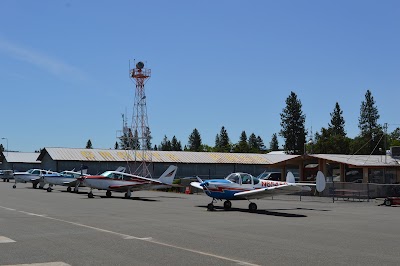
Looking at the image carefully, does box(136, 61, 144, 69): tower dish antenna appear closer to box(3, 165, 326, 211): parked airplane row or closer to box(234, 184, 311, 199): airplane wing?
box(3, 165, 326, 211): parked airplane row

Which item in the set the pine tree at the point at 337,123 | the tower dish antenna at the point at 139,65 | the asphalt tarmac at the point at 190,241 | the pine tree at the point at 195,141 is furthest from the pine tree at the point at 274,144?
the asphalt tarmac at the point at 190,241

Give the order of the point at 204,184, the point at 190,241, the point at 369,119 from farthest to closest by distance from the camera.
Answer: the point at 369,119, the point at 204,184, the point at 190,241

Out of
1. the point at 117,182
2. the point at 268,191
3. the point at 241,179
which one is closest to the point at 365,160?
the point at 241,179

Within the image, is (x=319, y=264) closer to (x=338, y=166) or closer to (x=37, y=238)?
(x=37, y=238)

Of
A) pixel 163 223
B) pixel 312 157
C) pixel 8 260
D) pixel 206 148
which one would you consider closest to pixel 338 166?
pixel 312 157

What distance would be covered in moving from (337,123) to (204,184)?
84052 millimetres

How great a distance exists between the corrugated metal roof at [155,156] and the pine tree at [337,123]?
64.6ft

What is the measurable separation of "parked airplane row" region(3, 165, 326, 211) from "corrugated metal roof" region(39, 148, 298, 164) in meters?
22.6

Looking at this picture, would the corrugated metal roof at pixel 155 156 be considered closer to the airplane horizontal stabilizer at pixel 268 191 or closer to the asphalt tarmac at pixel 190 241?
the airplane horizontal stabilizer at pixel 268 191

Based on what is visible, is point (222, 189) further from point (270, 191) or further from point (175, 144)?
point (175, 144)

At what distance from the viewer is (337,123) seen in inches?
4109

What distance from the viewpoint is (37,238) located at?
491 inches

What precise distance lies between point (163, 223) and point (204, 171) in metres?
64.8

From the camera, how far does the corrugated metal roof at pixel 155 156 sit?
75125 mm
